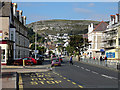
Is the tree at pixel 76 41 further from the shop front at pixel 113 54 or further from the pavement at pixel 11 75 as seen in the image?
the pavement at pixel 11 75

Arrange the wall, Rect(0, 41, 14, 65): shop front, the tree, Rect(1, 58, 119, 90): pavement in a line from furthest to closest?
1. the tree
2. the wall
3. Rect(0, 41, 14, 65): shop front
4. Rect(1, 58, 119, 90): pavement

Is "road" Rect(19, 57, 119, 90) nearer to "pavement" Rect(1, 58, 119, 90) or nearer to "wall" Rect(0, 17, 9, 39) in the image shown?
"pavement" Rect(1, 58, 119, 90)

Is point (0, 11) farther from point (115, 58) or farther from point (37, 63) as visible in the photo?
point (115, 58)

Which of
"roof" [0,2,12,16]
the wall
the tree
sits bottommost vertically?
the tree

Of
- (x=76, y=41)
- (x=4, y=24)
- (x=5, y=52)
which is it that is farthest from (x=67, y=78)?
(x=76, y=41)

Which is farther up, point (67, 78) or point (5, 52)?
point (5, 52)

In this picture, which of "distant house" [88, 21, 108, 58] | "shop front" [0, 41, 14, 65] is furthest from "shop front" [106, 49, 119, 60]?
"distant house" [88, 21, 108, 58]

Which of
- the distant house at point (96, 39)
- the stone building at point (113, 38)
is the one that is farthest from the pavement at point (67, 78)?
the distant house at point (96, 39)

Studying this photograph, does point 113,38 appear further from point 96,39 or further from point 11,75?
point 11,75

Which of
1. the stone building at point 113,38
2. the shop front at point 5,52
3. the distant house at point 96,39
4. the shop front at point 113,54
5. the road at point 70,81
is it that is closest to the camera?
the road at point 70,81

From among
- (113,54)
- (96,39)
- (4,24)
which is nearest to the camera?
(4,24)

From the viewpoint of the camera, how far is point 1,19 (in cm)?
4072

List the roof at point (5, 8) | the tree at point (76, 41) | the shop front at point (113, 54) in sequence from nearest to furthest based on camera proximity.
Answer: the roof at point (5, 8) → the shop front at point (113, 54) → the tree at point (76, 41)

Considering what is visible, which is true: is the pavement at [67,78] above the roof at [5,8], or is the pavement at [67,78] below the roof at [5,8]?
below
